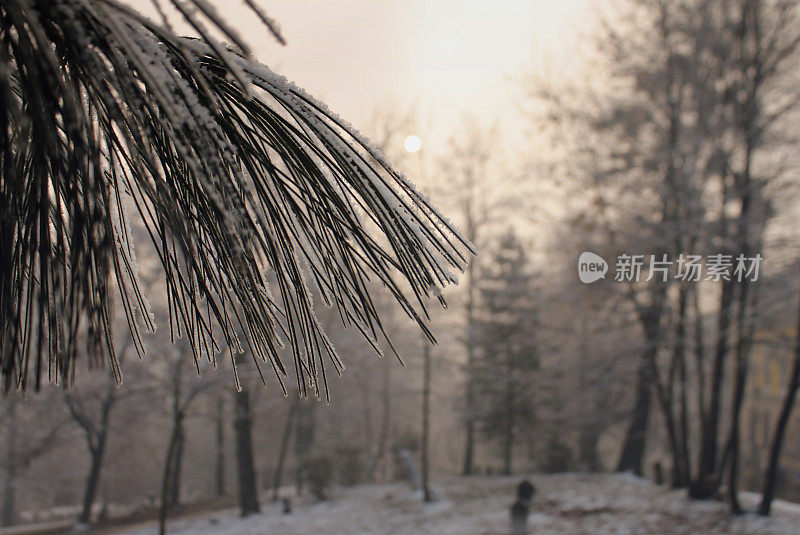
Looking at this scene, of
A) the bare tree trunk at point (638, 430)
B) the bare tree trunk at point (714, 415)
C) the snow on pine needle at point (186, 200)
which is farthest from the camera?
the bare tree trunk at point (638, 430)

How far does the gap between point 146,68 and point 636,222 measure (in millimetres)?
10755

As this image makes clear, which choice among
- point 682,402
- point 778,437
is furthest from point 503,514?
point 778,437

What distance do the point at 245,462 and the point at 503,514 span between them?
593 centimetres

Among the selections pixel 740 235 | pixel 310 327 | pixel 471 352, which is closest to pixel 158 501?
pixel 471 352

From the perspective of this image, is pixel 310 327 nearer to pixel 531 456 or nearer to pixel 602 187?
pixel 602 187

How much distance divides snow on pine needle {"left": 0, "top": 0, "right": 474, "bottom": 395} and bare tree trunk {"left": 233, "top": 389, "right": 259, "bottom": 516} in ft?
40.6

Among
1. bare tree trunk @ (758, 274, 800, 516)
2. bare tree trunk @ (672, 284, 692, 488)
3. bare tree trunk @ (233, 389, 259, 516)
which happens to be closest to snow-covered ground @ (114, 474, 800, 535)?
bare tree trunk @ (758, 274, 800, 516)

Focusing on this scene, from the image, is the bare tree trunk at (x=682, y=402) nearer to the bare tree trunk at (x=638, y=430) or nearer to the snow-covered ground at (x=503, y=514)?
the snow-covered ground at (x=503, y=514)

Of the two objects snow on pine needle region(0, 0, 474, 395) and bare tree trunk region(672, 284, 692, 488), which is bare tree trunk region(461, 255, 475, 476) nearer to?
bare tree trunk region(672, 284, 692, 488)

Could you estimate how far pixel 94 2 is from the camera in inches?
34.0

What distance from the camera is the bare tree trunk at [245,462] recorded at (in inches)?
529

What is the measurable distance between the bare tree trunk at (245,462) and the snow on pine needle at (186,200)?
1238 cm

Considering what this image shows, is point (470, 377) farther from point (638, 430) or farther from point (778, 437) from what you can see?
point (778, 437)

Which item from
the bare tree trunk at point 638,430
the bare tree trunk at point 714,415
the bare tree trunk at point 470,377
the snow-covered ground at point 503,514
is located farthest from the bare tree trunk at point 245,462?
the bare tree trunk at point 714,415
